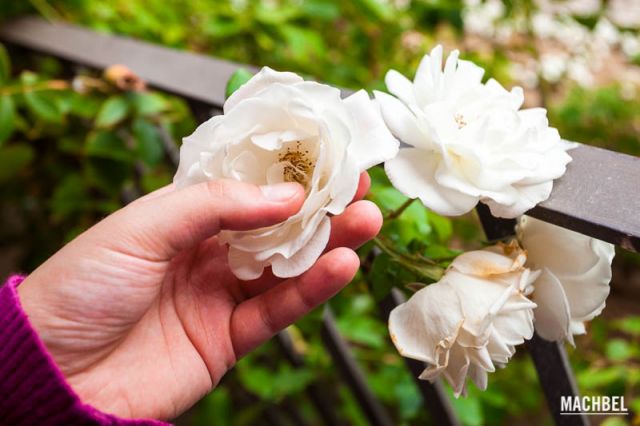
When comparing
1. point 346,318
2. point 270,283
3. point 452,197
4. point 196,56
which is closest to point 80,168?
point 196,56

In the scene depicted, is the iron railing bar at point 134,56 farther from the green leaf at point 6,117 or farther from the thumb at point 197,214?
the thumb at point 197,214

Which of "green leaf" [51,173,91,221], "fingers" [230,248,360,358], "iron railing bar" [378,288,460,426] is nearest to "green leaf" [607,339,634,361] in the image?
"iron railing bar" [378,288,460,426]

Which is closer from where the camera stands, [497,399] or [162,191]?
[162,191]

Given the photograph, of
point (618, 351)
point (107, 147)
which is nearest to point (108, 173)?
point (107, 147)

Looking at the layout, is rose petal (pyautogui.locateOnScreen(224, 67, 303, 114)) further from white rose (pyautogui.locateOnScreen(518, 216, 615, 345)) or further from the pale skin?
white rose (pyautogui.locateOnScreen(518, 216, 615, 345))

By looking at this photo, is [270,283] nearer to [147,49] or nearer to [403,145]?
[403,145]

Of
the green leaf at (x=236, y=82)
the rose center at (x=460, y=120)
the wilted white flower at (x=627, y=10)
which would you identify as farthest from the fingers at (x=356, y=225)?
the wilted white flower at (x=627, y=10)
